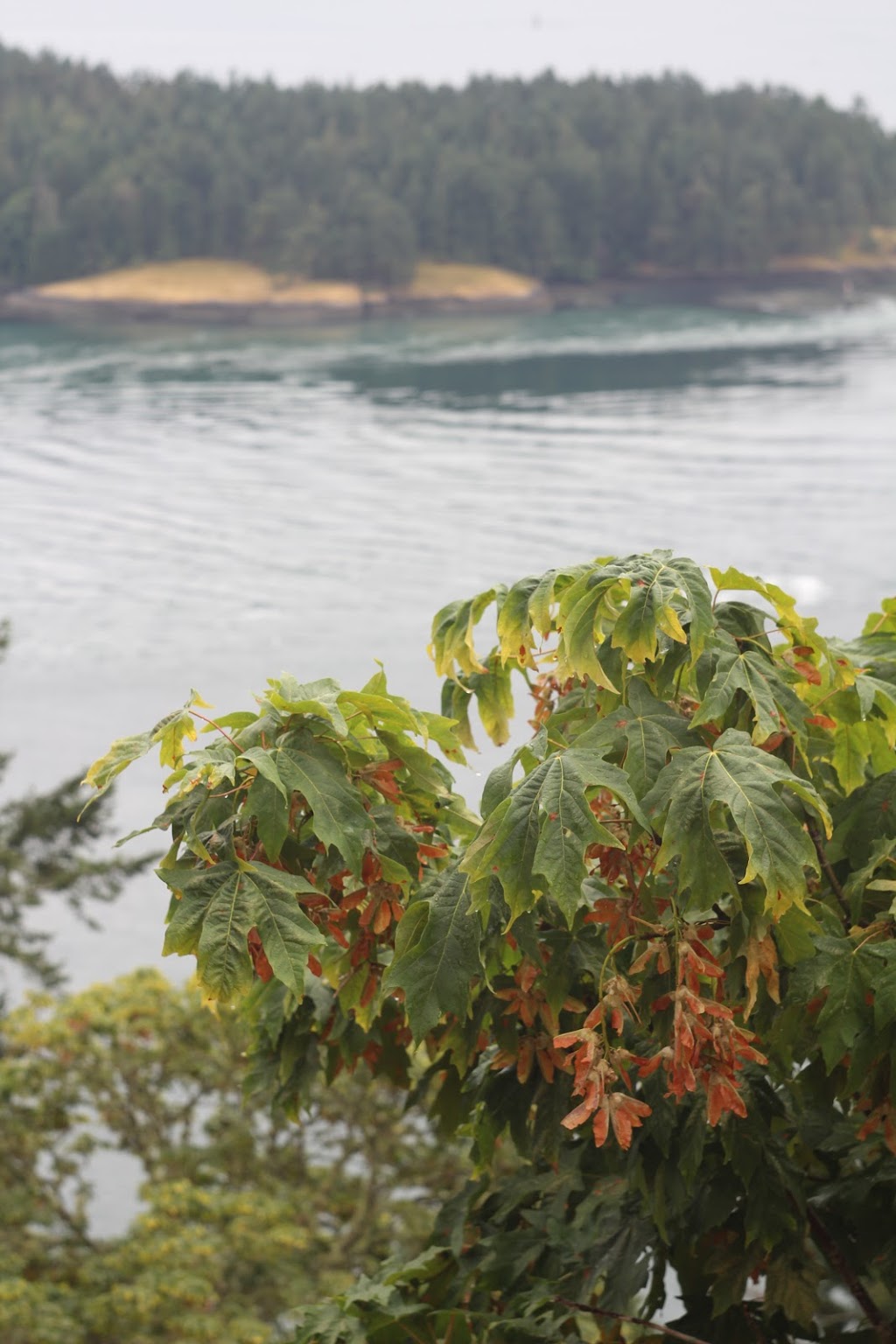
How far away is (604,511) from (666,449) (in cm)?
738

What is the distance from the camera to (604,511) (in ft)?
98.1

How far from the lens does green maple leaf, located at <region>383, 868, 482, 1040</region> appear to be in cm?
178

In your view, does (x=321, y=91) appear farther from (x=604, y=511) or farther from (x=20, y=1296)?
(x=20, y=1296)

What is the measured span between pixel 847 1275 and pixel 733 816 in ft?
3.00

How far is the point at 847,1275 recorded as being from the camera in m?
2.15

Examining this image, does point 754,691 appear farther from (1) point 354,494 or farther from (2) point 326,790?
(1) point 354,494

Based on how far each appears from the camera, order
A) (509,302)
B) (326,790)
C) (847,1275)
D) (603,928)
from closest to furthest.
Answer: (326,790) → (603,928) → (847,1275) → (509,302)

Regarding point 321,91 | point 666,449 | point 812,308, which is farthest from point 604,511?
point 321,91

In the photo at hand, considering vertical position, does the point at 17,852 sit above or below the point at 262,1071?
below

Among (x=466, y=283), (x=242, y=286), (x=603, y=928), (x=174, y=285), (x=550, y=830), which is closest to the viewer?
(x=550, y=830)

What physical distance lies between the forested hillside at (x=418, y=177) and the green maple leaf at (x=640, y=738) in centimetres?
6160

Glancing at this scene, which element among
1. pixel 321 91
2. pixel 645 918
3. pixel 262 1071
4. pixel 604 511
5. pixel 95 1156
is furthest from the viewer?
pixel 321 91

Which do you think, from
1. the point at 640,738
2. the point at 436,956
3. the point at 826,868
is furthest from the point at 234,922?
the point at 826,868

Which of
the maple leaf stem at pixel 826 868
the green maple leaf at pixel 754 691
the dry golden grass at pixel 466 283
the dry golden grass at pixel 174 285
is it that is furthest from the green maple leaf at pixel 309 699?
the dry golden grass at pixel 466 283
